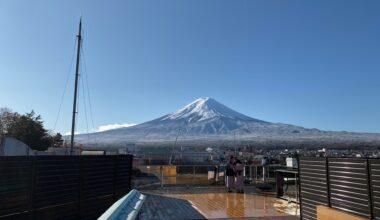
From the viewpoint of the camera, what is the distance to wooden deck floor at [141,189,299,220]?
11.9 m

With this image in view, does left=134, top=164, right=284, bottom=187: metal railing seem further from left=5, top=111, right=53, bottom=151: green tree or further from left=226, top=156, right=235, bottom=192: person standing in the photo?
left=5, top=111, right=53, bottom=151: green tree

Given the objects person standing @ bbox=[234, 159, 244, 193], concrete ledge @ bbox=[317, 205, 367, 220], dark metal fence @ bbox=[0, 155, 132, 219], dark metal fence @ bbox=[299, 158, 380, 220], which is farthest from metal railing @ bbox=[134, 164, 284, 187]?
concrete ledge @ bbox=[317, 205, 367, 220]

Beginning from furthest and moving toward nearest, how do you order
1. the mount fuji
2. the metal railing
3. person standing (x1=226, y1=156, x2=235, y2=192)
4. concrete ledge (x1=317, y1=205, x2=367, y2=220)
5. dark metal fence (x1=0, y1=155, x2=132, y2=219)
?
the mount fuji < the metal railing < person standing (x1=226, y1=156, x2=235, y2=192) < concrete ledge (x1=317, y1=205, x2=367, y2=220) < dark metal fence (x1=0, y1=155, x2=132, y2=219)

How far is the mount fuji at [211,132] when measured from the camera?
13612cm

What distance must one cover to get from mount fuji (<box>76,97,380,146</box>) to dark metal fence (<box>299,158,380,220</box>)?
119438 mm

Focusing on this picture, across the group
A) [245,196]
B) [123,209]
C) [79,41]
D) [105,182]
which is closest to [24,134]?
[79,41]

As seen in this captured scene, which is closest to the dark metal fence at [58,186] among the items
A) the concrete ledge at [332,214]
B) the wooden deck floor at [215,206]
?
the wooden deck floor at [215,206]

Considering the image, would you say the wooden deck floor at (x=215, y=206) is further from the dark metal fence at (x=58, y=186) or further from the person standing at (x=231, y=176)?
the dark metal fence at (x=58, y=186)

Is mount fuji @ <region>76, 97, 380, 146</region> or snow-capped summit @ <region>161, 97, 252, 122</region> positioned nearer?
mount fuji @ <region>76, 97, 380, 146</region>

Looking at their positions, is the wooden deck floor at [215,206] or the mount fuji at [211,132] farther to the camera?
the mount fuji at [211,132]

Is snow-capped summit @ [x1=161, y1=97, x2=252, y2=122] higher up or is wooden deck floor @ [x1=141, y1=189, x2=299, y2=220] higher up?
snow-capped summit @ [x1=161, y1=97, x2=252, y2=122]

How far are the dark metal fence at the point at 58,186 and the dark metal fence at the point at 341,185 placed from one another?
14.8 ft

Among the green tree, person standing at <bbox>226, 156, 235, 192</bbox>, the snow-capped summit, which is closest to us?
person standing at <bbox>226, 156, 235, 192</bbox>

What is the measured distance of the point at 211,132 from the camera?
163 meters
